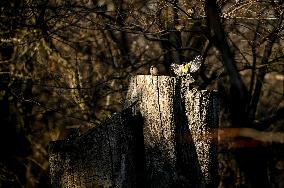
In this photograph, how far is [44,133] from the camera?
6562 mm

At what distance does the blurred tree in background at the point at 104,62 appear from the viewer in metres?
4.64

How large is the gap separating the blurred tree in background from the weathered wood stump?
9.74 feet

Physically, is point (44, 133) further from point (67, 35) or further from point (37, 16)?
point (37, 16)

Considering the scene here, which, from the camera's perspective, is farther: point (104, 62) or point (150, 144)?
point (104, 62)

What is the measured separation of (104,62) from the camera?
6.43m

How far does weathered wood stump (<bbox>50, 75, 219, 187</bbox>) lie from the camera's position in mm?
1089

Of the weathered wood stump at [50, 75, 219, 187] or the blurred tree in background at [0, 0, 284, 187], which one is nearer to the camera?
the weathered wood stump at [50, 75, 219, 187]

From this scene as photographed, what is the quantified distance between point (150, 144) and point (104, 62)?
5.35 meters

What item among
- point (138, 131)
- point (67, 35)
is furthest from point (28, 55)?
point (138, 131)

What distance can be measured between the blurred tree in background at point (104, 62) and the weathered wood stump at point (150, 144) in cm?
297

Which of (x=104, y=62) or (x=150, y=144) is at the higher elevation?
(x=104, y=62)

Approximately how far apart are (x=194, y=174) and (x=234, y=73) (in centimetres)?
133

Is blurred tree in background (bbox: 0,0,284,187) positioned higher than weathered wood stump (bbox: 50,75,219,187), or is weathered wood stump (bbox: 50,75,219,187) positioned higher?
blurred tree in background (bbox: 0,0,284,187)

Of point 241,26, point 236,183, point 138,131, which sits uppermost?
point 241,26
